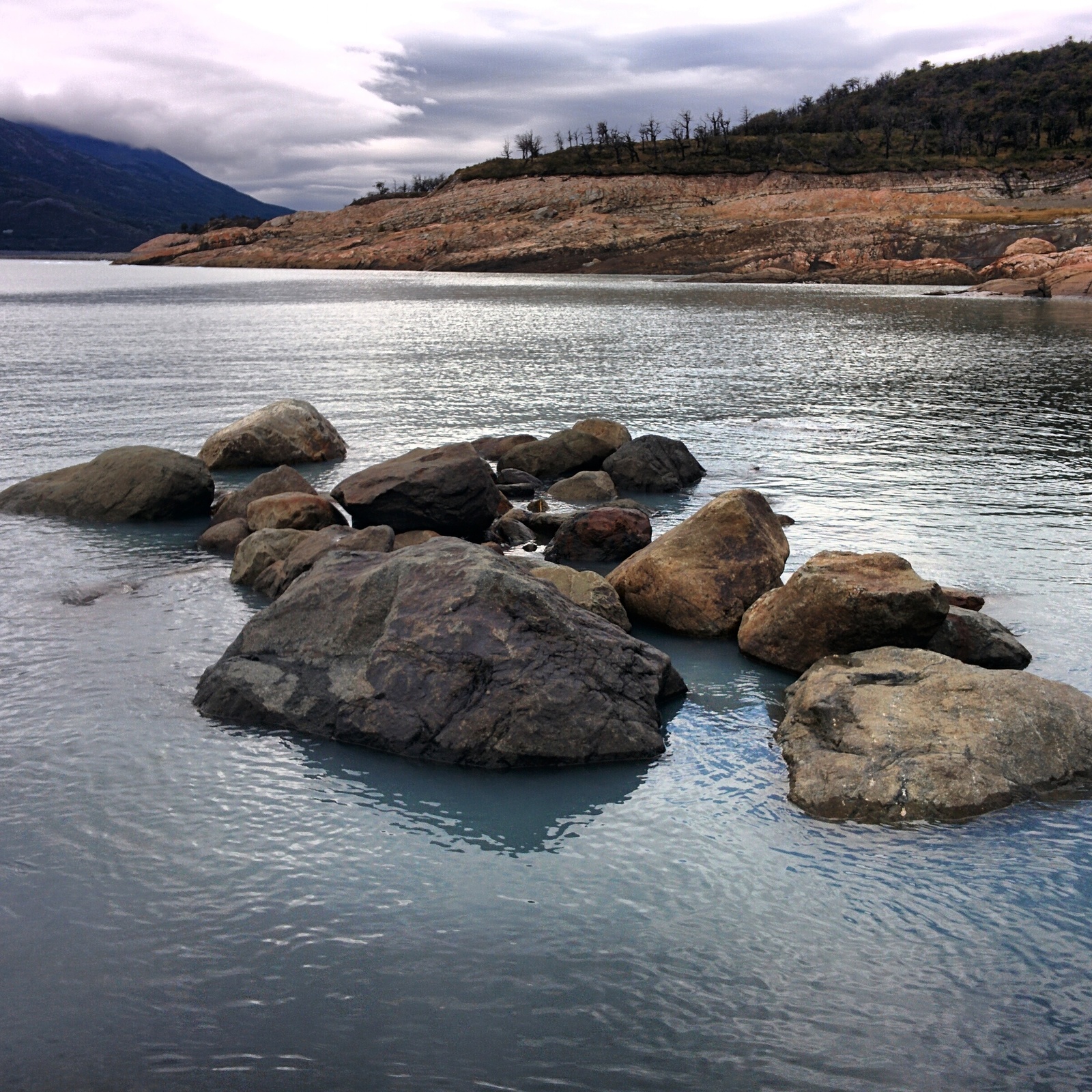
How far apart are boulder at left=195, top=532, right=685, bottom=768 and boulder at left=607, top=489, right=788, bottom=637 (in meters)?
1.85

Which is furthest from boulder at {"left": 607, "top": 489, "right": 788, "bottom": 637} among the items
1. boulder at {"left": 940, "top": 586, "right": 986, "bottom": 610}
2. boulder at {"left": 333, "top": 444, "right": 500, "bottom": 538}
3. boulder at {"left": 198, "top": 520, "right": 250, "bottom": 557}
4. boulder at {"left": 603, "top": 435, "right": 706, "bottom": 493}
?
boulder at {"left": 603, "top": 435, "right": 706, "bottom": 493}

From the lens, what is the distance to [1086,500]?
19.2 meters

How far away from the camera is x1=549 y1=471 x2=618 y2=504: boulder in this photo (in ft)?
63.3

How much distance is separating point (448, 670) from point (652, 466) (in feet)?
38.6

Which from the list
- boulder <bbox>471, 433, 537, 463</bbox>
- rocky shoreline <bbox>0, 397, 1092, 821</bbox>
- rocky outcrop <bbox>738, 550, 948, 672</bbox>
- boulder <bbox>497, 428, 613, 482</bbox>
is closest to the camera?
rocky shoreline <bbox>0, 397, 1092, 821</bbox>

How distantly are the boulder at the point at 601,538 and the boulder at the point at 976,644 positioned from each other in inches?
204

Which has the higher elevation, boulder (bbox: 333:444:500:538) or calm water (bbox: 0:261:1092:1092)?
boulder (bbox: 333:444:500:538)

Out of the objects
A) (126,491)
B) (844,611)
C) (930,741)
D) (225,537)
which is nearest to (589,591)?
(844,611)

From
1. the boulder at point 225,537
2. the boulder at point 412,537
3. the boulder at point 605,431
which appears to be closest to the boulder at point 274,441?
the boulder at point 605,431

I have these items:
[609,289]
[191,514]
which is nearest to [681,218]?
[609,289]

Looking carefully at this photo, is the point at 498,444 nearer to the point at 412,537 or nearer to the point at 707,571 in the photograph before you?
the point at 412,537

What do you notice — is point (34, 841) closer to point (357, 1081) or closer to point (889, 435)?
point (357, 1081)

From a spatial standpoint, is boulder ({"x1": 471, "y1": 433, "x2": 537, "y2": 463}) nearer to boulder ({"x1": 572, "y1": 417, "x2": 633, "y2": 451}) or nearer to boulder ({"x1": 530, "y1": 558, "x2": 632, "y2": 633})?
boulder ({"x1": 572, "y1": 417, "x2": 633, "y2": 451})

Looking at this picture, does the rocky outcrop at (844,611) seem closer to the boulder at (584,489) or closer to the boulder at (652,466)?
the boulder at (584,489)
